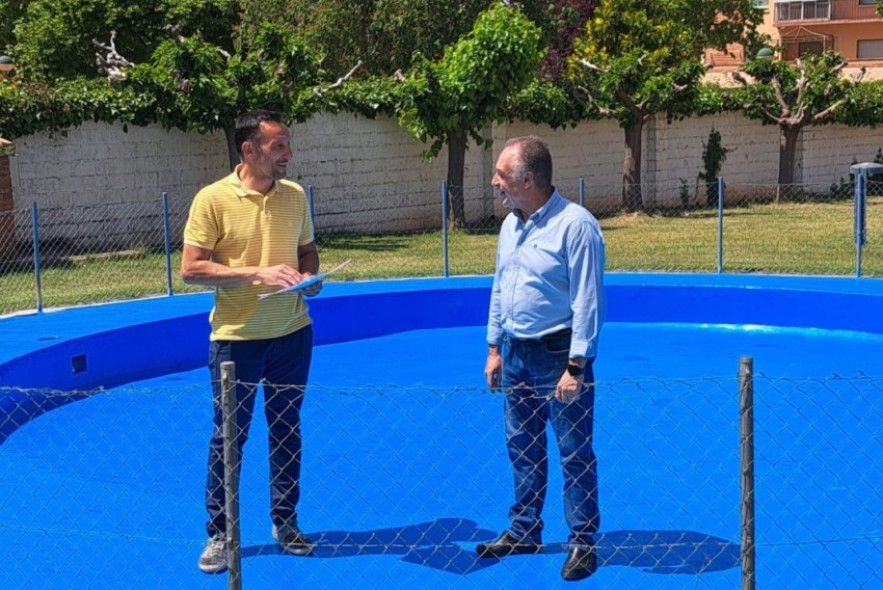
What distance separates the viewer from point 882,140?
25797mm

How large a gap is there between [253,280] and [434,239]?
496 inches

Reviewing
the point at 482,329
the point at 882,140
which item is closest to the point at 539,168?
the point at 482,329

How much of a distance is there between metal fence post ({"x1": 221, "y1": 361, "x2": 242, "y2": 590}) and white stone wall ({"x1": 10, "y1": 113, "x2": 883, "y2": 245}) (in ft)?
38.4

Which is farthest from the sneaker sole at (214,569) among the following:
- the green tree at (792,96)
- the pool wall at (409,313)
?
the green tree at (792,96)

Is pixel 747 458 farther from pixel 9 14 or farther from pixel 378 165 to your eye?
pixel 9 14

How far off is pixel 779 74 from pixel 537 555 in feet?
64.2

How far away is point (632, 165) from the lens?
69.7ft

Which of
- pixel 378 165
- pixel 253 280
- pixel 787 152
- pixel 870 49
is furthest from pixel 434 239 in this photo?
pixel 870 49

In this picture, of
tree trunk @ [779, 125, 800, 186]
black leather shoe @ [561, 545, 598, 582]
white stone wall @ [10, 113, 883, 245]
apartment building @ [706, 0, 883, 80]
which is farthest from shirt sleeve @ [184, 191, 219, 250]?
apartment building @ [706, 0, 883, 80]

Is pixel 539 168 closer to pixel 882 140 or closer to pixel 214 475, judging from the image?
pixel 214 475

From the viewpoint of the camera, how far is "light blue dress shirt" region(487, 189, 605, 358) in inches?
180

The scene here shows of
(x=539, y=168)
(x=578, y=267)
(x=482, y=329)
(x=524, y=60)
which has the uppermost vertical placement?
(x=524, y=60)

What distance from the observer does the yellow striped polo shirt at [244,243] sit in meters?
4.85

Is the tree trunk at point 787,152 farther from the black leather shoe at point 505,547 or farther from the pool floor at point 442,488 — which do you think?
the black leather shoe at point 505,547
